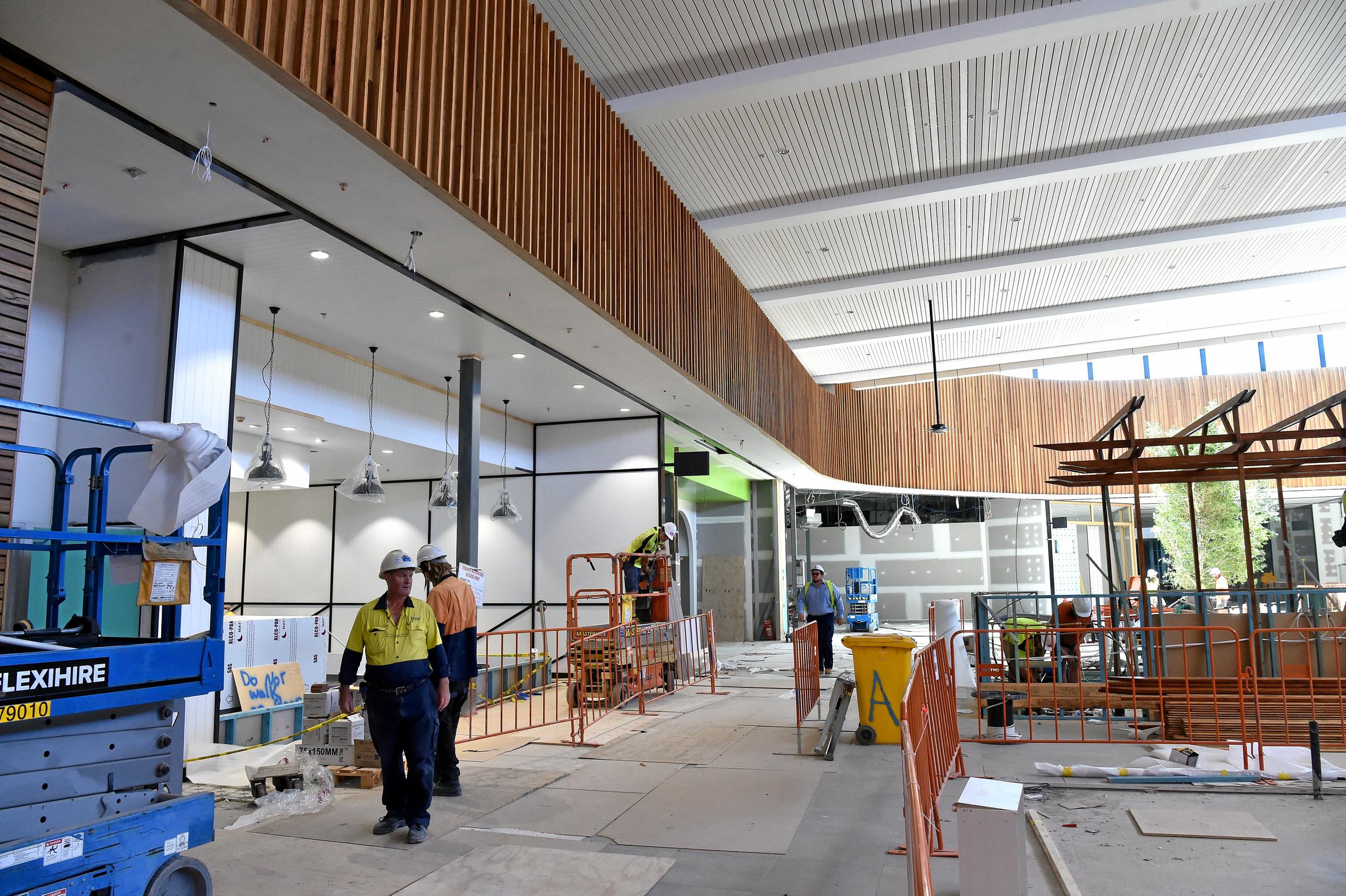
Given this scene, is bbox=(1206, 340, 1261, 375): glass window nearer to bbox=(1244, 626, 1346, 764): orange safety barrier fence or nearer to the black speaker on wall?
the black speaker on wall

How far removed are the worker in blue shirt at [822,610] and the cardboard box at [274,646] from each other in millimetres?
7245

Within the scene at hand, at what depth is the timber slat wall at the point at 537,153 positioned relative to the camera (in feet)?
17.4

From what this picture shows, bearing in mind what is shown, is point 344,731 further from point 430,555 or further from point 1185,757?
point 1185,757

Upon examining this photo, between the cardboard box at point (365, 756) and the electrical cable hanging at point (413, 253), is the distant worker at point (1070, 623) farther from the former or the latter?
the electrical cable hanging at point (413, 253)

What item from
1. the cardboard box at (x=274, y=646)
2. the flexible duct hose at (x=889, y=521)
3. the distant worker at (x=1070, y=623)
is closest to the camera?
the cardboard box at (x=274, y=646)

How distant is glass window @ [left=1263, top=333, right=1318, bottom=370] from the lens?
86.1 ft

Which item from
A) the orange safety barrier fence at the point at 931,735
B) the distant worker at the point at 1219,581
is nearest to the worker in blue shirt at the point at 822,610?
the orange safety barrier fence at the point at 931,735

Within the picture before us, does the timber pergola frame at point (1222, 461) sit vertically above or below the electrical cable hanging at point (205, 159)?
below

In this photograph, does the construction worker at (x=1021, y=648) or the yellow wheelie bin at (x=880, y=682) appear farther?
the construction worker at (x=1021, y=648)

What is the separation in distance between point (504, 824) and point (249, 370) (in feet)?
25.1

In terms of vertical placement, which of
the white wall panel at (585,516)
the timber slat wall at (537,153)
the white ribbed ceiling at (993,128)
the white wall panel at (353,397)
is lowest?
the white wall panel at (585,516)

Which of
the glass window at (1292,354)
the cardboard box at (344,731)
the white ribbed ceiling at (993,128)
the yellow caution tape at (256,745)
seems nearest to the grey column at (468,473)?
the yellow caution tape at (256,745)

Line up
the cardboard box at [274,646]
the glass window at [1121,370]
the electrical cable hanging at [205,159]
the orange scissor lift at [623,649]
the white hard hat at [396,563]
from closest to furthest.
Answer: the electrical cable hanging at [205,159], the white hard hat at [396,563], the cardboard box at [274,646], the orange scissor lift at [623,649], the glass window at [1121,370]

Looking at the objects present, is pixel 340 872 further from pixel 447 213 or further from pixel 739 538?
pixel 739 538
